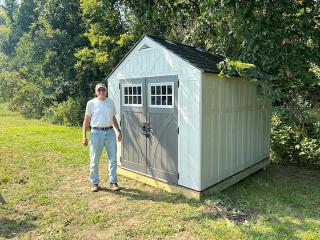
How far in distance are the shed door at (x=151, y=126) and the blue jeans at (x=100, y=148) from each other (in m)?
0.63

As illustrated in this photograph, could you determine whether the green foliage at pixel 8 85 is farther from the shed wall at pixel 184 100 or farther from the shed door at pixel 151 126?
the shed wall at pixel 184 100

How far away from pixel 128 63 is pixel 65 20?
11.9 metres

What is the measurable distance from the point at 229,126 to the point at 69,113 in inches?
463

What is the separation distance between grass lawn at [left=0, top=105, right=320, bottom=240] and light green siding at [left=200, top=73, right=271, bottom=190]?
443 millimetres

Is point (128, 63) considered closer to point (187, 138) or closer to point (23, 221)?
point (187, 138)

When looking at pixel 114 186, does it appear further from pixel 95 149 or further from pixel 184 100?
pixel 184 100

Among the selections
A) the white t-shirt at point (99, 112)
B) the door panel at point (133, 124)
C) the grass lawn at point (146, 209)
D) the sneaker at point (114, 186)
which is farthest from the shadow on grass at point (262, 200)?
the white t-shirt at point (99, 112)

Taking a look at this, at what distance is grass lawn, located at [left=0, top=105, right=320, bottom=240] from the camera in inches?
158

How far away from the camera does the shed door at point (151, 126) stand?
5.36 m

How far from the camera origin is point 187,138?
5113 mm

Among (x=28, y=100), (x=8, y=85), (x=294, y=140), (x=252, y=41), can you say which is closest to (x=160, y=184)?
(x=252, y=41)

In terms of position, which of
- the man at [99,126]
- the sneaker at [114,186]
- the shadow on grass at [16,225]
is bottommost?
the shadow on grass at [16,225]

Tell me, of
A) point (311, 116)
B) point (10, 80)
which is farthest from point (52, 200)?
point (10, 80)

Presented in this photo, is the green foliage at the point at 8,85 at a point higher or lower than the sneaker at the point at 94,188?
higher
